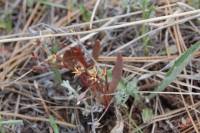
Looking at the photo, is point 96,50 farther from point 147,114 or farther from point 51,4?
point 51,4

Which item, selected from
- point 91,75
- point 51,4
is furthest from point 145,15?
point 51,4

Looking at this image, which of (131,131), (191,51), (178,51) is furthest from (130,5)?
(131,131)

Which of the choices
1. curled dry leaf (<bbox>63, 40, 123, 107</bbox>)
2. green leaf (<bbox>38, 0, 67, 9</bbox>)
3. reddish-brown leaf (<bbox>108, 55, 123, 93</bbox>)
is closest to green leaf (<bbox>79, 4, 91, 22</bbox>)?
green leaf (<bbox>38, 0, 67, 9</bbox>)

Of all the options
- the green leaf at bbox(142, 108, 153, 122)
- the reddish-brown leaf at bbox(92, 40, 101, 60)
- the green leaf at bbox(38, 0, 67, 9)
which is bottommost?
the green leaf at bbox(142, 108, 153, 122)

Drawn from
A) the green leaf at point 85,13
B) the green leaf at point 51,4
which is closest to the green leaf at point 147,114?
the green leaf at point 85,13

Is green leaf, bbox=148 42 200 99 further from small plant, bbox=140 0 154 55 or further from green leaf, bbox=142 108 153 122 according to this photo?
small plant, bbox=140 0 154 55

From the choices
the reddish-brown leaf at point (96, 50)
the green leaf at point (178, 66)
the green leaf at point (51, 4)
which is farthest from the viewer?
the green leaf at point (51, 4)

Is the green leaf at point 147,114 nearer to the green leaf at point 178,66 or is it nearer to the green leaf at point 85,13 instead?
the green leaf at point 178,66

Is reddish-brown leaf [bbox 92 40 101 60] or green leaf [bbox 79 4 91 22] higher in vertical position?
green leaf [bbox 79 4 91 22]
